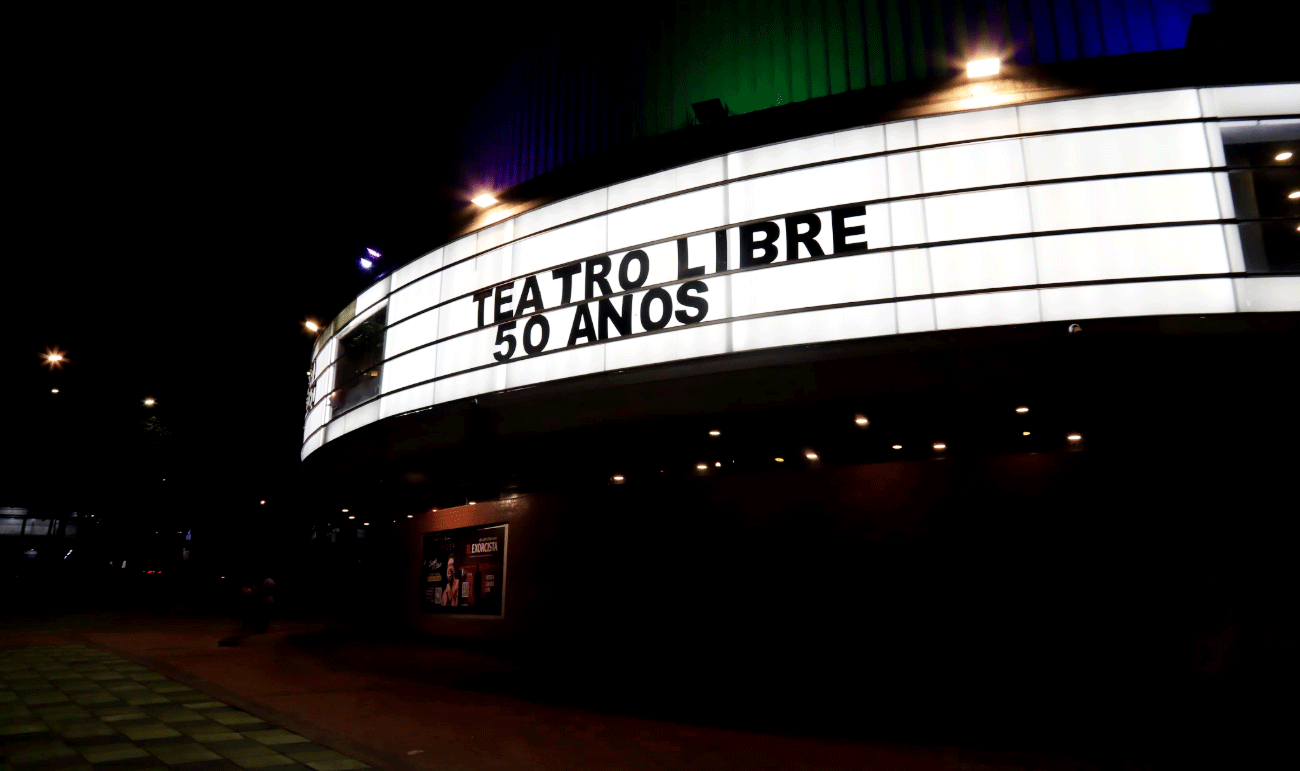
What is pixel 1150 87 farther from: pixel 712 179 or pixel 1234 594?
A: pixel 1234 594

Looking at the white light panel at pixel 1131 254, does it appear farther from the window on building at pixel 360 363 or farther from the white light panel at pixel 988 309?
the window on building at pixel 360 363

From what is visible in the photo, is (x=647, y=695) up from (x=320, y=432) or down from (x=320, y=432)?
down

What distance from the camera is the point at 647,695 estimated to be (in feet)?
31.8

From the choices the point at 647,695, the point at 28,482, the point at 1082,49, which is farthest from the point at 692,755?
the point at 28,482

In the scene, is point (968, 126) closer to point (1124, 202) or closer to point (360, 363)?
point (1124, 202)

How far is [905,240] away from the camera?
766 cm

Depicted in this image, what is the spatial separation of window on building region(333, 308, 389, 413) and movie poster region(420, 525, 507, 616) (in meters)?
3.73

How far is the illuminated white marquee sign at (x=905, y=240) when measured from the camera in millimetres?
7000

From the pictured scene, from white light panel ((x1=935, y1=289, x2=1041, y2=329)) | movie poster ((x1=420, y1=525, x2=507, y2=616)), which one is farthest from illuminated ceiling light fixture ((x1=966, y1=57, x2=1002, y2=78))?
movie poster ((x1=420, y1=525, x2=507, y2=616))

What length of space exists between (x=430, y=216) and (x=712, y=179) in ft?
22.2

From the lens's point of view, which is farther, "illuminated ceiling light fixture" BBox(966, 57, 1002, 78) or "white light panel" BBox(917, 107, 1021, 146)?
"illuminated ceiling light fixture" BBox(966, 57, 1002, 78)

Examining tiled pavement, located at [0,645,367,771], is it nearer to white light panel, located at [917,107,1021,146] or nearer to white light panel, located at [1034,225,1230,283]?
white light panel, located at [1034,225,1230,283]

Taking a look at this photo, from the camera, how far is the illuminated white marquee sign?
23.0 ft

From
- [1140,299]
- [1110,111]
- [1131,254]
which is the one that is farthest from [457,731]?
[1110,111]
